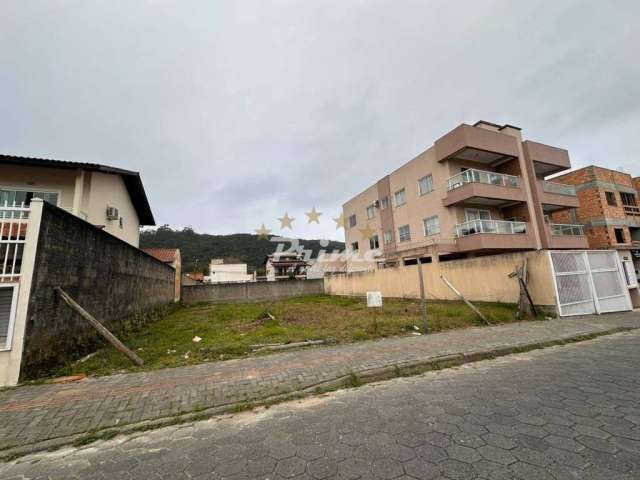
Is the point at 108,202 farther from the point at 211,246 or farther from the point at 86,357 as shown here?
the point at 211,246

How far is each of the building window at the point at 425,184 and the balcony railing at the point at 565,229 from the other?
858 centimetres

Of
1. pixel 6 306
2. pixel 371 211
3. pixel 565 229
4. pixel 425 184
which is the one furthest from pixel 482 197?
pixel 6 306

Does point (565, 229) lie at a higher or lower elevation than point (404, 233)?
lower

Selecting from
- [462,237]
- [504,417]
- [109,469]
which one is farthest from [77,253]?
[462,237]

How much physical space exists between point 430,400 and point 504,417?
83 centimetres

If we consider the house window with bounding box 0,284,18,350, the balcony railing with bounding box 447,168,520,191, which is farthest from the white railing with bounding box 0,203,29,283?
the balcony railing with bounding box 447,168,520,191

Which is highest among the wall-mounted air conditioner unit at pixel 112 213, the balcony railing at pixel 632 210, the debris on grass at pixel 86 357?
the balcony railing at pixel 632 210

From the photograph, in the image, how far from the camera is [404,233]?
75.0 feet

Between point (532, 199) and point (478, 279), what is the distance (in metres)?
11.1

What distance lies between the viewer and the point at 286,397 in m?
3.86

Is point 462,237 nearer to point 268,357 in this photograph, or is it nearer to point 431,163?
point 431,163

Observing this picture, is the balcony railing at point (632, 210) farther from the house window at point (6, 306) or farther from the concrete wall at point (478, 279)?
the house window at point (6, 306)

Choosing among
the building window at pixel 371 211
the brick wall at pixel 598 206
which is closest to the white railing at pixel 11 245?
the building window at pixel 371 211

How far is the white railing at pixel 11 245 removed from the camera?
455cm
